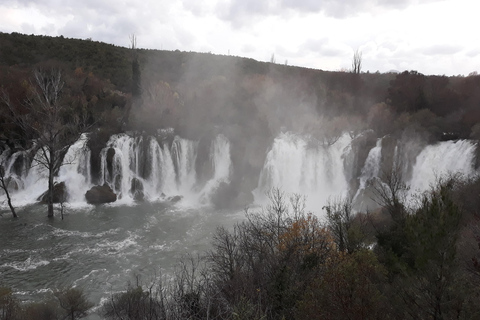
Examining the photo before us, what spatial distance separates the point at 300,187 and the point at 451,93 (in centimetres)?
2287

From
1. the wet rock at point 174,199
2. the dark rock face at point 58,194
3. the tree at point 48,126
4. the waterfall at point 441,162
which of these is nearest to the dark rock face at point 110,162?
the tree at point 48,126

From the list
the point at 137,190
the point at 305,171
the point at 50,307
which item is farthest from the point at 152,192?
the point at 50,307

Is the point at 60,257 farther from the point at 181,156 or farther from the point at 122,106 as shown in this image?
the point at 122,106

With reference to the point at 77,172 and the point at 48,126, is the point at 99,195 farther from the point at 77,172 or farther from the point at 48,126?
the point at 48,126

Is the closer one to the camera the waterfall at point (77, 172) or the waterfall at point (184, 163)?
the waterfall at point (77, 172)

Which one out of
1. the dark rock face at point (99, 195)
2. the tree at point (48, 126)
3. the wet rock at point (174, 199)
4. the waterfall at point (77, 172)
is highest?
the tree at point (48, 126)

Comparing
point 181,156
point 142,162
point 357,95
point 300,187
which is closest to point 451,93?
point 357,95

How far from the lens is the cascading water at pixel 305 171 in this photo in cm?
3500

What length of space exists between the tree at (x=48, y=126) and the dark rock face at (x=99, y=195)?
11.4ft

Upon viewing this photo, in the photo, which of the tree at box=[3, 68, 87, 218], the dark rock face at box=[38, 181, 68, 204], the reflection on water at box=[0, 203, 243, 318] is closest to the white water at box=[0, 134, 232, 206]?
the dark rock face at box=[38, 181, 68, 204]

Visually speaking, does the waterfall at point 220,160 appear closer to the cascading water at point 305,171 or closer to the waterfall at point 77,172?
the cascading water at point 305,171

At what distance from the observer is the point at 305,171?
3600cm

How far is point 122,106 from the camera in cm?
4484

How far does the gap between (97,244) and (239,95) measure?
30632 mm
